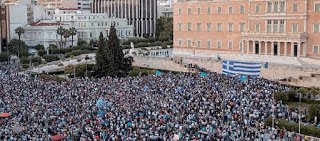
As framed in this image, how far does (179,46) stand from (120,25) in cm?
4193

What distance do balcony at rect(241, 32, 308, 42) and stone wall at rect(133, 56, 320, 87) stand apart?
5973mm

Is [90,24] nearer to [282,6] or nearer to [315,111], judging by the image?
[282,6]

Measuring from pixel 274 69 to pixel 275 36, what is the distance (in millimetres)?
7395

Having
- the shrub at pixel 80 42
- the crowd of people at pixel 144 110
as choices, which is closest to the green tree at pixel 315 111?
the crowd of people at pixel 144 110

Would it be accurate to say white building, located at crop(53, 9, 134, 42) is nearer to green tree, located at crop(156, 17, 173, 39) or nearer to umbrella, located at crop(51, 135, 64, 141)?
green tree, located at crop(156, 17, 173, 39)

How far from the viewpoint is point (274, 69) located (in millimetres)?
50844

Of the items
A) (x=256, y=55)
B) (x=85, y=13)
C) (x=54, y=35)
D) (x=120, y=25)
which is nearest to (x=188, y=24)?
(x=256, y=55)

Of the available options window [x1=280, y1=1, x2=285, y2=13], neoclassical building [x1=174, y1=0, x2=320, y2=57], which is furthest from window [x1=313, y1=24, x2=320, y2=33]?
window [x1=280, y1=1, x2=285, y2=13]

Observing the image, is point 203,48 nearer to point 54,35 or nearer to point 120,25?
point 54,35

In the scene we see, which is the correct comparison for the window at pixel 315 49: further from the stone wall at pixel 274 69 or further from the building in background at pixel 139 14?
the building in background at pixel 139 14

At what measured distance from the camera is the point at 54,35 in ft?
309

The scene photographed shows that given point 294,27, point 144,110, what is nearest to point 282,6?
point 294,27

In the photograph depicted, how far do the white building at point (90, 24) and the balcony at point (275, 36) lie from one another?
44.3 meters

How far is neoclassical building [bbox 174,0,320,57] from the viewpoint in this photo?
54.5 meters
